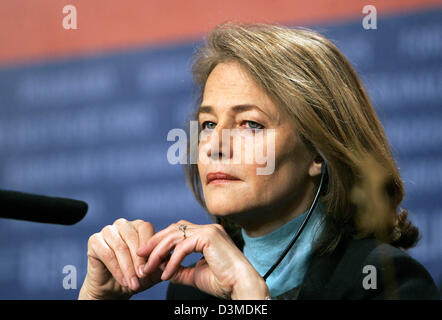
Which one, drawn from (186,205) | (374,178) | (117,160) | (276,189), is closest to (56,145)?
(117,160)

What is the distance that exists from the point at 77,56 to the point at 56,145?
0.20 meters

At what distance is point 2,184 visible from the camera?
1171 millimetres

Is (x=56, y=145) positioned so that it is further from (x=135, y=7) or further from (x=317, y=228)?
(x=317, y=228)

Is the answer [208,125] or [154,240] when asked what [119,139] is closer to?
[208,125]

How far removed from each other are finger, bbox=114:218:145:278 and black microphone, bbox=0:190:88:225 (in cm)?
18

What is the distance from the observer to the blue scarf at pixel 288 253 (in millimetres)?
917

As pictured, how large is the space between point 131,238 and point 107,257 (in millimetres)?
54

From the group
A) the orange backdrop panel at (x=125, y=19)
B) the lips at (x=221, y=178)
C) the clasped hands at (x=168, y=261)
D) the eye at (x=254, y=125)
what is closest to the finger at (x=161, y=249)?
the clasped hands at (x=168, y=261)

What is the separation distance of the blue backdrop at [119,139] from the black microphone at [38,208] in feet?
1.46

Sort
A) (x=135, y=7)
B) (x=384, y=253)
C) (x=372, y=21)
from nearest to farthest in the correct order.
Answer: (x=384, y=253) < (x=372, y=21) < (x=135, y=7)

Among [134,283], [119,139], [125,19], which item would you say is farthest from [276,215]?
[125,19]

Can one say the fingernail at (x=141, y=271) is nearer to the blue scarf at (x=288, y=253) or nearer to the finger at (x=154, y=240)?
the finger at (x=154, y=240)

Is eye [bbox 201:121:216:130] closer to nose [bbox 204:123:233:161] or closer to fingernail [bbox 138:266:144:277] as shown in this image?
nose [bbox 204:123:233:161]

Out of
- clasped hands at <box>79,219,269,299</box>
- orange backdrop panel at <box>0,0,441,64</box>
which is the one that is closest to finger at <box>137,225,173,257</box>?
clasped hands at <box>79,219,269,299</box>
